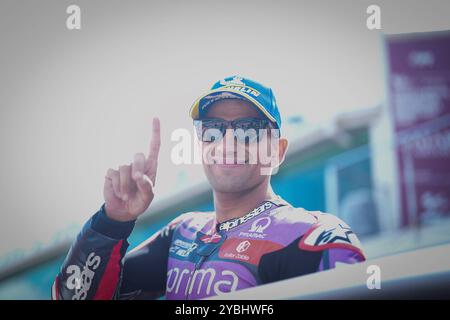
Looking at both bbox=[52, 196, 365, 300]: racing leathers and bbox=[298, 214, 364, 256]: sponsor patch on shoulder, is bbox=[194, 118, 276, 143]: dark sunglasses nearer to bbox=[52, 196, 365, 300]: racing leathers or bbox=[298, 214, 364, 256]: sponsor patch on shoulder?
bbox=[52, 196, 365, 300]: racing leathers

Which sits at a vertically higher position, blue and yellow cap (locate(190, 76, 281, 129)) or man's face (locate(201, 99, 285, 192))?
A: blue and yellow cap (locate(190, 76, 281, 129))

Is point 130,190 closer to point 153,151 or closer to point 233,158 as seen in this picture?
point 153,151

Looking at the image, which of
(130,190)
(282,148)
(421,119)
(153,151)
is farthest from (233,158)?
(421,119)

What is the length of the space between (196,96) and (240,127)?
1.33 ft

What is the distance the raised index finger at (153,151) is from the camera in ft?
8.11

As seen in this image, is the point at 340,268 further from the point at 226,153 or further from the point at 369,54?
the point at 369,54

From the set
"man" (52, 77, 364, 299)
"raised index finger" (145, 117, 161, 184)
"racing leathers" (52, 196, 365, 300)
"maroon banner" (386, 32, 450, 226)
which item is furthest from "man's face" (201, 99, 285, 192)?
"maroon banner" (386, 32, 450, 226)

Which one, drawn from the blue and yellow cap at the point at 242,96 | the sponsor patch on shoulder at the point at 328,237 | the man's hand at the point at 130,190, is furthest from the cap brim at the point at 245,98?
the sponsor patch on shoulder at the point at 328,237

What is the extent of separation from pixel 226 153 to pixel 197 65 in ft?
1.97

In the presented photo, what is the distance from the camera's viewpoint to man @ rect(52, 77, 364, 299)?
2418 mm

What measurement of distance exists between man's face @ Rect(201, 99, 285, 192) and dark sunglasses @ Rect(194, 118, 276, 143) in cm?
2

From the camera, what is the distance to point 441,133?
287cm

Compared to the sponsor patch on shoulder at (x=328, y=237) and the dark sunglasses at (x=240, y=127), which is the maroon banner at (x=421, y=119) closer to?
the sponsor patch on shoulder at (x=328, y=237)

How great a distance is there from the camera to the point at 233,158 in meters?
2.61
